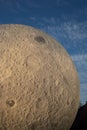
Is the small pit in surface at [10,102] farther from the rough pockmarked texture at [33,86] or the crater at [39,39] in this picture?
the crater at [39,39]

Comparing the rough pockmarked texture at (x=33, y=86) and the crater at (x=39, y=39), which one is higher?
the crater at (x=39, y=39)

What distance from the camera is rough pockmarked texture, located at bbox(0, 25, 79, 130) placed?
4.28 m

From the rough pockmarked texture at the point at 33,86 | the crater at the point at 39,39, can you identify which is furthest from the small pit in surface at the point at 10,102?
the crater at the point at 39,39

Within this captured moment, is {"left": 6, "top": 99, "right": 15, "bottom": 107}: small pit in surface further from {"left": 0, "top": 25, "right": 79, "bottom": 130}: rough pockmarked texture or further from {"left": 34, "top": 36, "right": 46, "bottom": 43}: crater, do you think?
{"left": 34, "top": 36, "right": 46, "bottom": 43}: crater

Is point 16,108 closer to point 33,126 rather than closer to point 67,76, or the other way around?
point 33,126

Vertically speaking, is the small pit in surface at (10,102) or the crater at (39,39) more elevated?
the crater at (39,39)

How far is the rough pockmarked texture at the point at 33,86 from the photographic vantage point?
4.28m

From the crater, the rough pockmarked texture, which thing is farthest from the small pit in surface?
the crater

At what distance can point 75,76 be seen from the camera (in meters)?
5.57

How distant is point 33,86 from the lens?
4395 mm

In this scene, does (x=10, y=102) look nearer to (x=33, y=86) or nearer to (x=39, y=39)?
(x=33, y=86)

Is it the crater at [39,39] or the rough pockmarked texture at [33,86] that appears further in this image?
the crater at [39,39]

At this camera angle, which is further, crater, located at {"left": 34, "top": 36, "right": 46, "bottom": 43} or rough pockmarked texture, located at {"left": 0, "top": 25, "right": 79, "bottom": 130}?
crater, located at {"left": 34, "top": 36, "right": 46, "bottom": 43}

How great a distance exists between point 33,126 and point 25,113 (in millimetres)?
351
